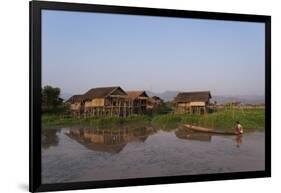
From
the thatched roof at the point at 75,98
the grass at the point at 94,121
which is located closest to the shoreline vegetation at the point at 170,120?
the grass at the point at 94,121

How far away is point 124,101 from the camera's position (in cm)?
362

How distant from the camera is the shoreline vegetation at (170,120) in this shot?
11.4 ft

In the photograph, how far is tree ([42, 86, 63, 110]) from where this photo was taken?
339 cm

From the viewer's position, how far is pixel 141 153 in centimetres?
362

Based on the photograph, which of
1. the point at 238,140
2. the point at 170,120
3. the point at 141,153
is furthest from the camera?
the point at 238,140

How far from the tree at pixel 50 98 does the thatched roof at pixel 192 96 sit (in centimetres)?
85

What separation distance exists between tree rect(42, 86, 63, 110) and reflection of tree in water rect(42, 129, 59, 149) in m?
0.16

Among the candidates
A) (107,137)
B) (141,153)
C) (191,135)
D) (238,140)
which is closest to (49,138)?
(107,137)

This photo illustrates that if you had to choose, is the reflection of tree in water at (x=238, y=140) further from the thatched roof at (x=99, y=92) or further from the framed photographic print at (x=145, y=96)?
the thatched roof at (x=99, y=92)

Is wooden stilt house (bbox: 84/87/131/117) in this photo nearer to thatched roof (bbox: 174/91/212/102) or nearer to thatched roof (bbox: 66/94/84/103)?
thatched roof (bbox: 66/94/84/103)

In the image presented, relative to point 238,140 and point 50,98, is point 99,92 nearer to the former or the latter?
point 50,98

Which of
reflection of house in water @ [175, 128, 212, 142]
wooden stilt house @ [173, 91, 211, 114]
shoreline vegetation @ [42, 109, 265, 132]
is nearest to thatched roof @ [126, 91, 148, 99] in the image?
shoreline vegetation @ [42, 109, 265, 132]

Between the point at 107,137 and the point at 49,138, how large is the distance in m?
0.40
